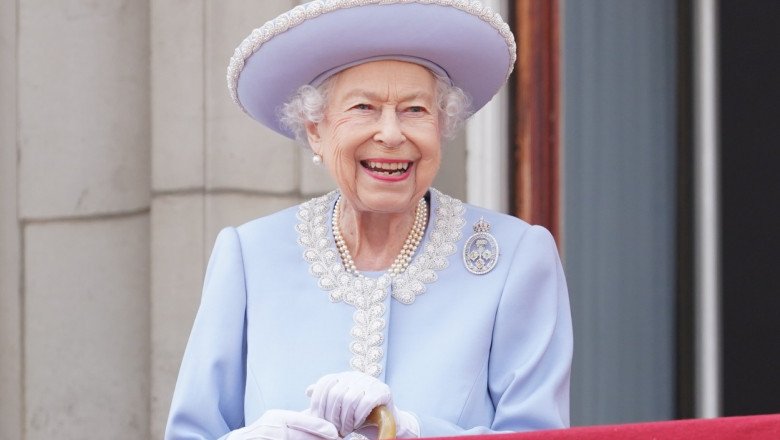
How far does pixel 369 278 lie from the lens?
3.59m

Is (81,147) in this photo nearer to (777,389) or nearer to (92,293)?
(92,293)

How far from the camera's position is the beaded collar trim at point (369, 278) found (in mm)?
3500

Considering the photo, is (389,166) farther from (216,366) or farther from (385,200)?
(216,366)

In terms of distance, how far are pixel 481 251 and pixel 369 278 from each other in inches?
8.9

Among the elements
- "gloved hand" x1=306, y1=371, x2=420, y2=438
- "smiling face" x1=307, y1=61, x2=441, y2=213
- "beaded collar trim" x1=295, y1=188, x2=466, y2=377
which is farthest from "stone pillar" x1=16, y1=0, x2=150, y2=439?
"gloved hand" x1=306, y1=371, x2=420, y2=438

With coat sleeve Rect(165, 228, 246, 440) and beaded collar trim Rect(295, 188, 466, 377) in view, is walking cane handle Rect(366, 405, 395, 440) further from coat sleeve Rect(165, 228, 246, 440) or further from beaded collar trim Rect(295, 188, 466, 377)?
coat sleeve Rect(165, 228, 246, 440)

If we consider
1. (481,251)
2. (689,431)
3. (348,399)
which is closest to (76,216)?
(481,251)

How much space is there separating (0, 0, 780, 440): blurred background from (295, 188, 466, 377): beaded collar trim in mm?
1748

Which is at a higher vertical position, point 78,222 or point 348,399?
point 78,222

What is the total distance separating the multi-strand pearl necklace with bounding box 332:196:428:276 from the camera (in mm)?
3602

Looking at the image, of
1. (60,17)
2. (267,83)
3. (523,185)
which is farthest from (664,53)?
(267,83)

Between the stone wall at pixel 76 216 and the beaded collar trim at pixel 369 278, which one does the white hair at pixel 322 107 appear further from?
the stone wall at pixel 76 216

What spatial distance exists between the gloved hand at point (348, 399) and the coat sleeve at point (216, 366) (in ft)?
1.11

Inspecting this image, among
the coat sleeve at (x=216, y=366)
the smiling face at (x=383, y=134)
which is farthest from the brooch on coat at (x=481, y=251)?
the coat sleeve at (x=216, y=366)
